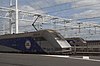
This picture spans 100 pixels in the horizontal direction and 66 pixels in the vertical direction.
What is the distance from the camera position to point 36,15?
51.7 meters

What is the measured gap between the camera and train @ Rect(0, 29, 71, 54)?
1425 inches

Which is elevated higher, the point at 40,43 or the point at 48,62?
the point at 40,43

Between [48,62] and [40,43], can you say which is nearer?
[48,62]

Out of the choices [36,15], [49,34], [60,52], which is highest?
[36,15]

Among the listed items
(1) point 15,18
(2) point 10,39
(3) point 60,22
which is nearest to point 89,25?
(3) point 60,22

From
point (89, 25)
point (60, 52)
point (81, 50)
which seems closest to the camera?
point (60, 52)

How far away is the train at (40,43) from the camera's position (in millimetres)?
36206

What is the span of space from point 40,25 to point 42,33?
16.4 metres

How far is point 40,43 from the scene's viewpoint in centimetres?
3725

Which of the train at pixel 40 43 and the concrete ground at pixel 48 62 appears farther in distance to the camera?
the train at pixel 40 43

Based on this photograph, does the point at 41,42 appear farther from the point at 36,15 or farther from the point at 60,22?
the point at 60,22

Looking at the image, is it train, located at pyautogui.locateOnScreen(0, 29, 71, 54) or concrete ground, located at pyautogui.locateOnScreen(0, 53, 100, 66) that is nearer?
concrete ground, located at pyautogui.locateOnScreen(0, 53, 100, 66)

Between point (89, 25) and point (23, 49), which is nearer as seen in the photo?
point (23, 49)

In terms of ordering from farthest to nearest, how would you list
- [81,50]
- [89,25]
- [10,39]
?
[89,25]
[10,39]
[81,50]
